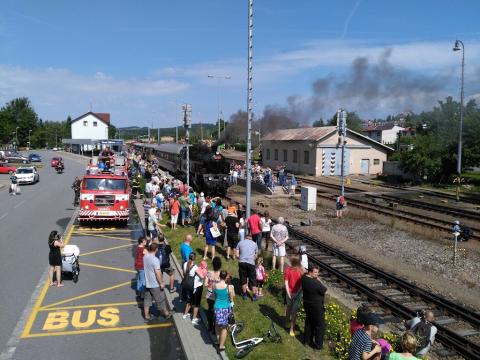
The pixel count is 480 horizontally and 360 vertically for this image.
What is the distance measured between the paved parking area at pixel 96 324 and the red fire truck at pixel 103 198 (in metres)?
5.87

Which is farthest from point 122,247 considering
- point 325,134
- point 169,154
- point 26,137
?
point 26,137

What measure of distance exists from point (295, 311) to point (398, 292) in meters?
5.00

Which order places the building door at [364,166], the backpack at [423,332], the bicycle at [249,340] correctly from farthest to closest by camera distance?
1. the building door at [364,166]
2. the bicycle at [249,340]
3. the backpack at [423,332]

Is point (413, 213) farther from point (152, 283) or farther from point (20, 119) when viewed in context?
point (20, 119)

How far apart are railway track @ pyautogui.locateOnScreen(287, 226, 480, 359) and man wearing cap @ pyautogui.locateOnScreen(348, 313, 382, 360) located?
3.35m

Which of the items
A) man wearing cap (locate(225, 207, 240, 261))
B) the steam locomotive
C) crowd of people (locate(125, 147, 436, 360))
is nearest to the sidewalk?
crowd of people (locate(125, 147, 436, 360))

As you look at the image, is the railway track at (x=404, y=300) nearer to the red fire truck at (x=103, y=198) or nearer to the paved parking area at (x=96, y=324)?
the paved parking area at (x=96, y=324)

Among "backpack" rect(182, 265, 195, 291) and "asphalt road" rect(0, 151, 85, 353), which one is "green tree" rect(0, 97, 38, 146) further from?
"backpack" rect(182, 265, 195, 291)

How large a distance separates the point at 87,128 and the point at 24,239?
336 ft

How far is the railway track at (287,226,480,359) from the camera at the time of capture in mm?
9297

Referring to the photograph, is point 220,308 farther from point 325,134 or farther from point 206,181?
point 325,134

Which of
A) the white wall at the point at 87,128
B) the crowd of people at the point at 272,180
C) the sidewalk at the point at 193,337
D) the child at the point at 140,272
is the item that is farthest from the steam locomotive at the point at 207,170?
the white wall at the point at 87,128

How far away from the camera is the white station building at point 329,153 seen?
45.0 metres

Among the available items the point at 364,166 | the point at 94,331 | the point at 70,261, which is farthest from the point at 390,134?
the point at 94,331
